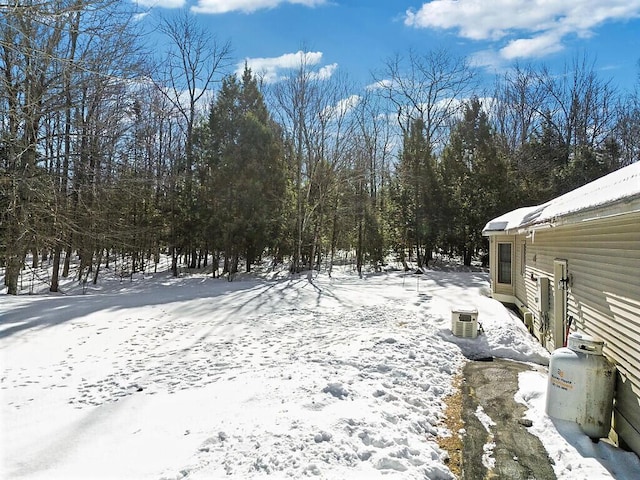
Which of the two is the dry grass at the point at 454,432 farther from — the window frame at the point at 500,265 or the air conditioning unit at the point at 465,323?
the window frame at the point at 500,265

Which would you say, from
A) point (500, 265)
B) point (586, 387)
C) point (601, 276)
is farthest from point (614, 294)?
point (500, 265)

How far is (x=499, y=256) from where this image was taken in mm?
12375

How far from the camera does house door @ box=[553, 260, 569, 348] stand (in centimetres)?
658

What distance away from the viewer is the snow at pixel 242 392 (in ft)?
10.7

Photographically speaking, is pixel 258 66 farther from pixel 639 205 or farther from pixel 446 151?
pixel 639 205

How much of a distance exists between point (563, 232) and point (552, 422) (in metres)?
3.61

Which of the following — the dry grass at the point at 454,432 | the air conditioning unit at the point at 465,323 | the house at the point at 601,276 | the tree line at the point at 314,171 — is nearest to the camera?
the dry grass at the point at 454,432

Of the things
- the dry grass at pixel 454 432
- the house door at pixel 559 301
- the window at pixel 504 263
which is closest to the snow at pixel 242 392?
the dry grass at pixel 454 432

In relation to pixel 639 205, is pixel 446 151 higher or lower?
higher

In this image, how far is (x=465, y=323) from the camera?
25.5 feet

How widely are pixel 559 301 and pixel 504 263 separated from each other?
5572 mm

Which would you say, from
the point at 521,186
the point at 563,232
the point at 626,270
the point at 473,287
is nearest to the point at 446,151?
the point at 521,186

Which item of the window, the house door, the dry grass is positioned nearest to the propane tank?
the dry grass

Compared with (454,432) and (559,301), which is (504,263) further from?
(454,432)
